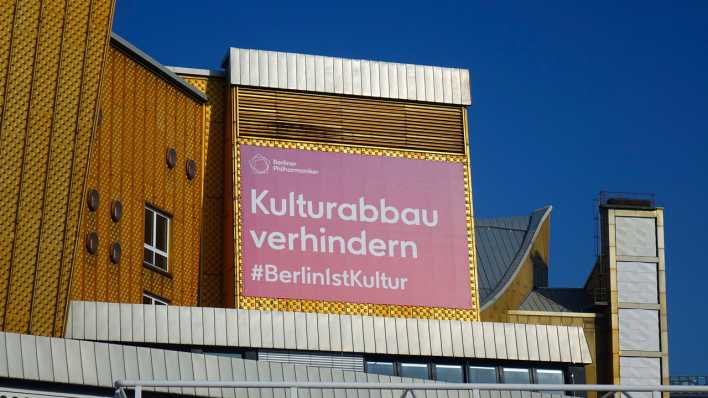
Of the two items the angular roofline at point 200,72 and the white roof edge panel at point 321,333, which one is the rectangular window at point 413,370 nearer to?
the white roof edge panel at point 321,333

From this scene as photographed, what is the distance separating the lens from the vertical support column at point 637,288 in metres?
58.4

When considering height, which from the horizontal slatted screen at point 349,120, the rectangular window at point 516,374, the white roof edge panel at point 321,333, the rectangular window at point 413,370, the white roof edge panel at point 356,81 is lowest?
the rectangular window at point 516,374

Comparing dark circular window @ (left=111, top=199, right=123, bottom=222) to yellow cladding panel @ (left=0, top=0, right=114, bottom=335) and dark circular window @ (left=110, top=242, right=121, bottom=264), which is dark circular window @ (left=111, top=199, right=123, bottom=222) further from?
yellow cladding panel @ (left=0, top=0, right=114, bottom=335)

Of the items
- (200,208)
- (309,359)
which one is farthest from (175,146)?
(309,359)

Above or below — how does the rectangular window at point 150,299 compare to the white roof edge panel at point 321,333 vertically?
above

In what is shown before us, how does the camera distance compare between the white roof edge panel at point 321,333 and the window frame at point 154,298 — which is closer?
the white roof edge panel at point 321,333

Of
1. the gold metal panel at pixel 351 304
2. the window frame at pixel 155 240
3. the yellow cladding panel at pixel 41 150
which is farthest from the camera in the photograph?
the gold metal panel at pixel 351 304

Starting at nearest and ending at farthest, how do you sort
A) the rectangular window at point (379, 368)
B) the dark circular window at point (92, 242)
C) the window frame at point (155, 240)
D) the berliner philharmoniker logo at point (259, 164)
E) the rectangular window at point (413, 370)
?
the dark circular window at point (92, 242) → the rectangular window at point (379, 368) → the rectangular window at point (413, 370) → the window frame at point (155, 240) → the berliner philharmoniker logo at point (259, 164)

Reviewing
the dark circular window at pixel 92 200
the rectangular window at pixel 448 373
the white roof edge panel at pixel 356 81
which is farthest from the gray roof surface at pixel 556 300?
the dark circular window at pixel 92 200

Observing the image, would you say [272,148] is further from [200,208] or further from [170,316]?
[170,316]

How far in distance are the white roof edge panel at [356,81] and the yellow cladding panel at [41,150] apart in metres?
10.0

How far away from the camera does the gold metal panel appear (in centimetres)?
3741

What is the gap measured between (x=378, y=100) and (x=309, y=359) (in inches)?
406

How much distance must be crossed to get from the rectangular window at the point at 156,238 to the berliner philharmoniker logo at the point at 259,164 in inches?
128
